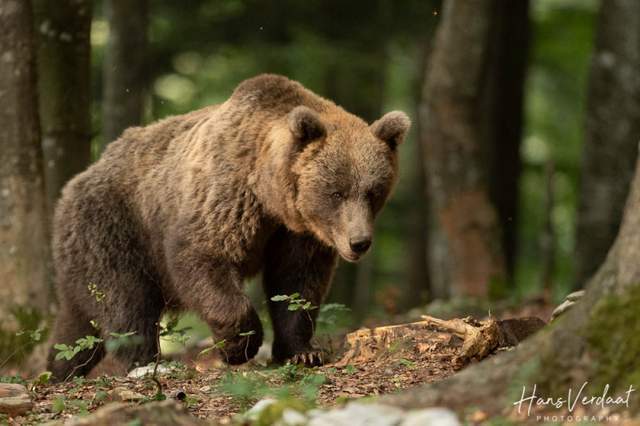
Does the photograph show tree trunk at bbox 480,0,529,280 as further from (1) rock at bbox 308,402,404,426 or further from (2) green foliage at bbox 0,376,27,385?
(1) rock at bbox 308,402,404,426

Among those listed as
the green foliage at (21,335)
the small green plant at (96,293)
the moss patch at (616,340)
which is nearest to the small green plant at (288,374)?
the small green plant at (96,293)

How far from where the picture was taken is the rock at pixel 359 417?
4.55 metres

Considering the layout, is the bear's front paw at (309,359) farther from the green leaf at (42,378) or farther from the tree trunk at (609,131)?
the tree trunk at (609,131)

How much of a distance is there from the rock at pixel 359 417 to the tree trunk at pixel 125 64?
8669 millimetres

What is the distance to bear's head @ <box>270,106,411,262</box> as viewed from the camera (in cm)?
791

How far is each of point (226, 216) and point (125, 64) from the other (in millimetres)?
5260

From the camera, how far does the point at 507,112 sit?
672 inches

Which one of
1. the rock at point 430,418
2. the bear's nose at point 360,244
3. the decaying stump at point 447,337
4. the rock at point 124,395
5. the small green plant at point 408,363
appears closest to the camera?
the rock at point 430,418

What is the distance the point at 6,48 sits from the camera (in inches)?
376

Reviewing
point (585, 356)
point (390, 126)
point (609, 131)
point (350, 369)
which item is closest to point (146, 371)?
point (350, 369)

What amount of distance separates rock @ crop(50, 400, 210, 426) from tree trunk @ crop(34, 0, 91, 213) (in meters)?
5.71

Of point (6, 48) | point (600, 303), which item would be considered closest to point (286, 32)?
point (6, 48)

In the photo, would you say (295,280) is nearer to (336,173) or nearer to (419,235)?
(336,173)

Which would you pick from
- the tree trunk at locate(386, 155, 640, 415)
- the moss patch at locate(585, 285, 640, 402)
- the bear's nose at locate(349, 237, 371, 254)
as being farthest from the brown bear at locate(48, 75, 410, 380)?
Answer: the moss patch at locate(585, 285, 640, 402)
